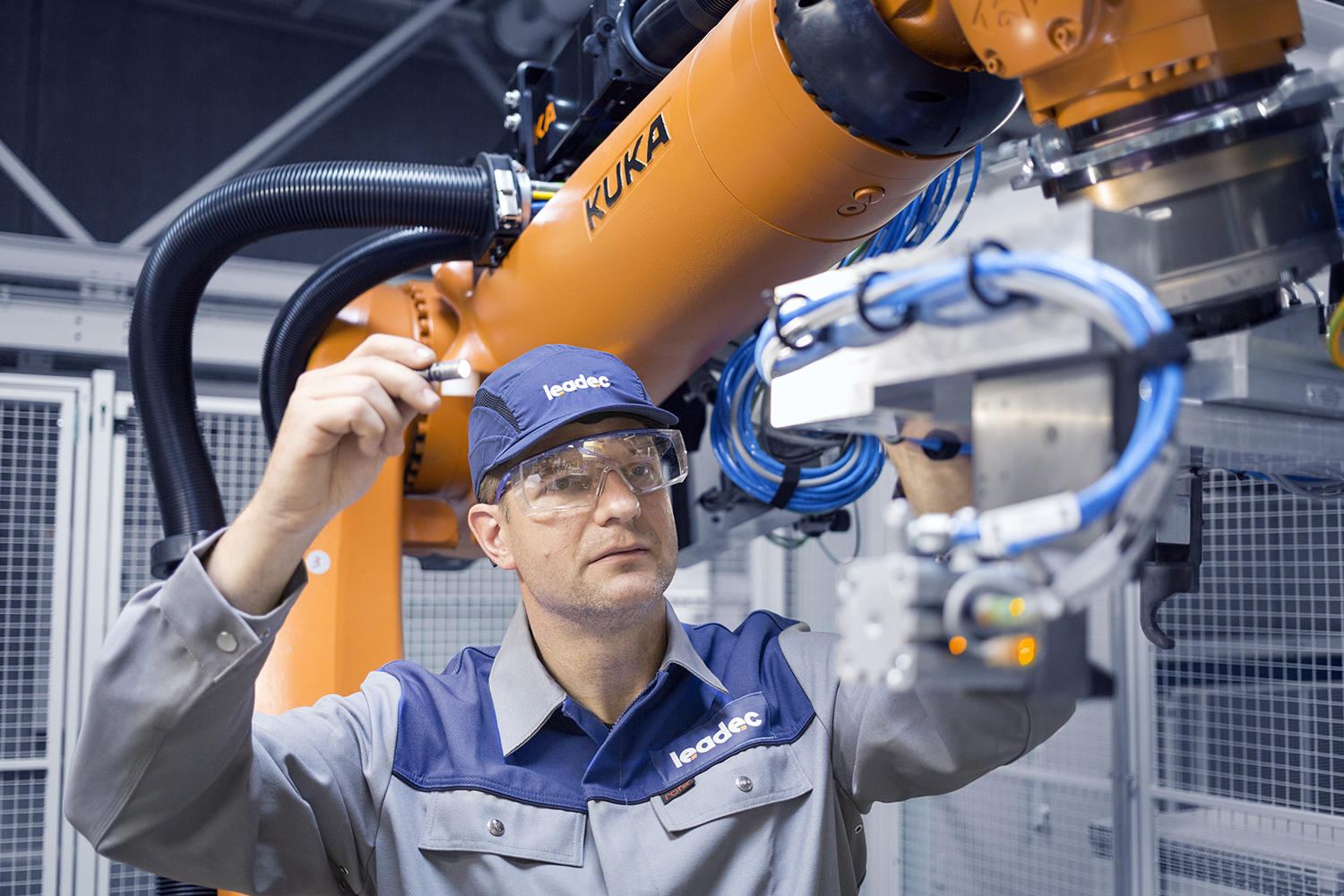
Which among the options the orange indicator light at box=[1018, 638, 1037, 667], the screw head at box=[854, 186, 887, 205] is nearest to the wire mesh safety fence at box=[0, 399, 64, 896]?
the screw head at box=[854, 186, 887, 205]

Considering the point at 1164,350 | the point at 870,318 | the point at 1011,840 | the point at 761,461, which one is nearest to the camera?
the point at 1164,350

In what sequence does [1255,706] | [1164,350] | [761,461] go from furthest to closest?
[1255,706], [761,461], [1164,350]

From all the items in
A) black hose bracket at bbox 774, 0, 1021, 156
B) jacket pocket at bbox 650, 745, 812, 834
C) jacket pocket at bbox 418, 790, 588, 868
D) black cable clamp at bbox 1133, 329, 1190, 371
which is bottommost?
jacket pocket at bbox 418, 790, 588, 868

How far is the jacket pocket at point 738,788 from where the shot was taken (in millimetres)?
1575

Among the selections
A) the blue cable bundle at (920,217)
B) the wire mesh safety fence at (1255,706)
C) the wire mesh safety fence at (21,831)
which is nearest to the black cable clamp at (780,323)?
the blue cable bundle at (920,217)

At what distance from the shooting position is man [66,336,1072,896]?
125cm

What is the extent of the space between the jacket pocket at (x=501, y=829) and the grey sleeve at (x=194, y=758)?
6.3 inches

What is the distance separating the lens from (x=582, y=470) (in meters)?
1.67

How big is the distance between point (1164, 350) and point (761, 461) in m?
1.59

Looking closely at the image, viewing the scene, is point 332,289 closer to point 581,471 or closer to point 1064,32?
point 581,471

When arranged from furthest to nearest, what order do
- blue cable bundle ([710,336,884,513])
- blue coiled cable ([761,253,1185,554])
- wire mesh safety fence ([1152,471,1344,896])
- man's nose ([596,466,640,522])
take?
wire mesh safety fence ([1152,471,1344,896])
blue cable bundle ([710,336,884,513])
man's nose ([596,466,640,522])
blue coiled cable ([761,253,1185,554])

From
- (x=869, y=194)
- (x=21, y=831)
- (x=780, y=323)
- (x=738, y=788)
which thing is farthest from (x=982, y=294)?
(x=21, y=831)

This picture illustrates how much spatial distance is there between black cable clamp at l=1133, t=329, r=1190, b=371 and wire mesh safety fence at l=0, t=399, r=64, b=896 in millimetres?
3582

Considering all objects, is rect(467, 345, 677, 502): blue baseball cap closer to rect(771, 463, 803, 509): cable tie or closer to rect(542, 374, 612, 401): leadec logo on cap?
rect(542, 374, 612, 401): leadec logo on cap
